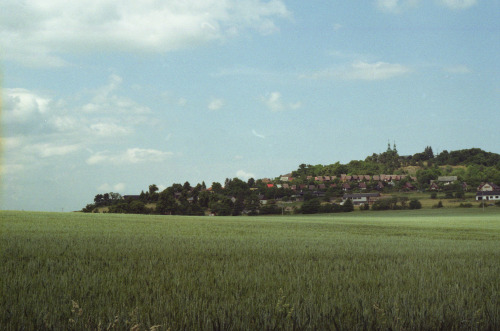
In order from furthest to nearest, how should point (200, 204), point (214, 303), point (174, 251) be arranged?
point (200, 204) < point (174, 251) < point (214, 303)

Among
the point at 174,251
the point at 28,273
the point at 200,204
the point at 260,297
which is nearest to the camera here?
the point at 260,297

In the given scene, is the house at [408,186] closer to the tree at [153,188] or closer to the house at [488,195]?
the house at [488,195]

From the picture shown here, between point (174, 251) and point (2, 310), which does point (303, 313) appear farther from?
point (174, 251)

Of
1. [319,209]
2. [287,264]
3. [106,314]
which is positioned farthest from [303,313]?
[319,209]

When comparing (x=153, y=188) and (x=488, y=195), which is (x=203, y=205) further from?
(x=488, y=195)

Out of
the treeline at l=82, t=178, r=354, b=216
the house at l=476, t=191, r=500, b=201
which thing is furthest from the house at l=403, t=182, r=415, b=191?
the treeline at l=82, t=178, r=354, b=216

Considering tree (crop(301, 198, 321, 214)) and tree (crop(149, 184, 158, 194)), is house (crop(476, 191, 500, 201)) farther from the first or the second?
tree (crop(149, 184, 158, 194))

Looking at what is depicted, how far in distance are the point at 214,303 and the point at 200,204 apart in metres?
143

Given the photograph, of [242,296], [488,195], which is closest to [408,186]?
[488,195]

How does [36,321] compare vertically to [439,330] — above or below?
above

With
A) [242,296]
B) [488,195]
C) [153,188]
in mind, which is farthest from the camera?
[153,188]

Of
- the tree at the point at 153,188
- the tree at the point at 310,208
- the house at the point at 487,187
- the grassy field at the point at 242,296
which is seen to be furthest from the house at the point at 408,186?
the grassy field at the point at 242,296

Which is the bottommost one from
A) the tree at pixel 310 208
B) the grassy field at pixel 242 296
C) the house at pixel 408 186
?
the tree at pixel 310 208

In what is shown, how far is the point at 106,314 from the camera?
423 cm
